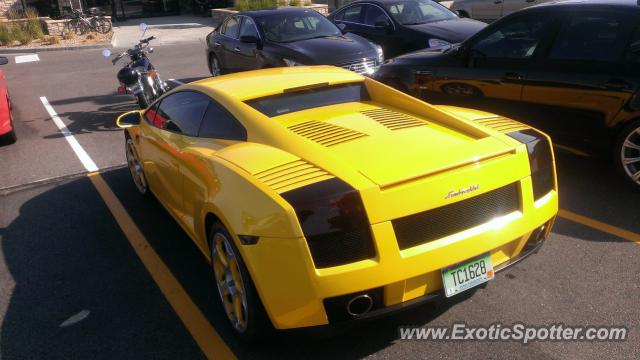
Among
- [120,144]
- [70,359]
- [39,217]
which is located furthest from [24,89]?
[70,359]

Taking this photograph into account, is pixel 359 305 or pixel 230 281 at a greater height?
pixel 359 305

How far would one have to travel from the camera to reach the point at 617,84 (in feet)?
14.3

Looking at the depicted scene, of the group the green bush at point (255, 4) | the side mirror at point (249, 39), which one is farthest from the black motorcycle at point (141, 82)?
the green bush at point (255, 4)

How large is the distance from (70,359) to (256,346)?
1.07 meters

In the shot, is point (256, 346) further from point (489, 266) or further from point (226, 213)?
point (489, 266)

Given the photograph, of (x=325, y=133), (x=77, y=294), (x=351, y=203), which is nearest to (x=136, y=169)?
(x=77, y=294)

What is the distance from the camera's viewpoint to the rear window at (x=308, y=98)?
140 inches

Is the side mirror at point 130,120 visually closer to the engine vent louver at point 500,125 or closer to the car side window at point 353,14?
the engine vent louver at point 500,125

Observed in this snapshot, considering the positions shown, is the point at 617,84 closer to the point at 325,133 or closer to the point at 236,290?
the point at 325,133

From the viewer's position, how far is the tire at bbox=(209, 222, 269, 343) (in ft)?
8.68

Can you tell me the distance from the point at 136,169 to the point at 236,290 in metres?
2.82

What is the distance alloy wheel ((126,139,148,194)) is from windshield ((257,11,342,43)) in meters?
4.02

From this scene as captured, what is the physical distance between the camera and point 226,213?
271 cm

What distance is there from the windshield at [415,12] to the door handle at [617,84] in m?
5.51
